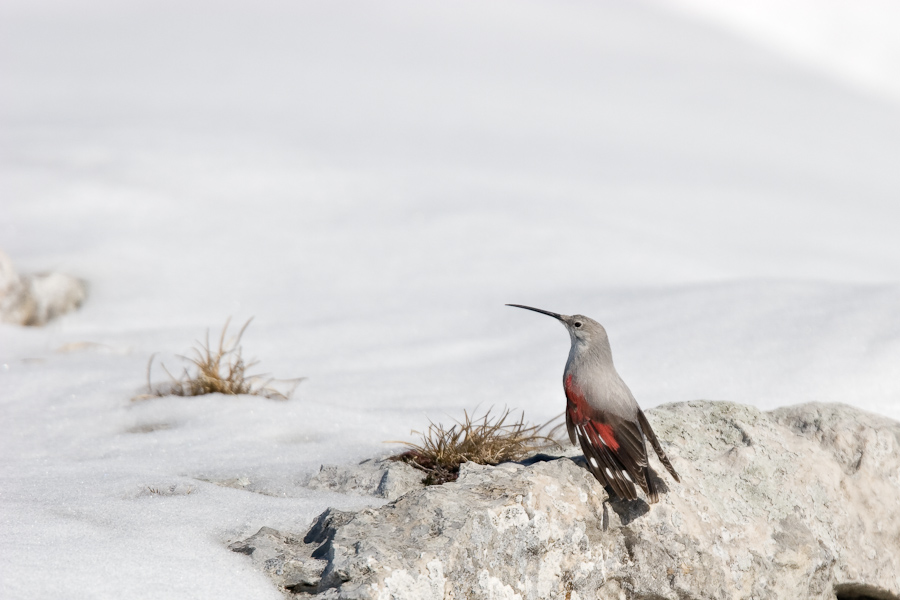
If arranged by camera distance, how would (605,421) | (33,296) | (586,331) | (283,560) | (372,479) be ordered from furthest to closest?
1. (33,296)
2. (372,479)
3. (586,331)
4. (605,421)
5. (283,560)

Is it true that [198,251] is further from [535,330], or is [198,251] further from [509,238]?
[535,330]

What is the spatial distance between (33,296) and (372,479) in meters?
5.25

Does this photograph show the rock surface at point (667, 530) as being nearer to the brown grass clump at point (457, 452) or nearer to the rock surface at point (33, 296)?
the brown grass clump at point (457, 452)

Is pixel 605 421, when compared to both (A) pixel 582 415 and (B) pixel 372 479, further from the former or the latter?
(B) pixel 372 479

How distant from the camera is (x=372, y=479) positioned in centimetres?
395

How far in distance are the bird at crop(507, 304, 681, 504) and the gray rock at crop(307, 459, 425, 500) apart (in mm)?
904

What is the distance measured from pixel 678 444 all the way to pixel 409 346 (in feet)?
12.3

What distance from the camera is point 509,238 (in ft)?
31.9

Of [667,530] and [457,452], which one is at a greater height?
[457,452]

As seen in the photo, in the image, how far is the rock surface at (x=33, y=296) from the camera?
7652mm

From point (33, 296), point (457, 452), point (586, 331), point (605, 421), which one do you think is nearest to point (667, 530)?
point (605, 421)

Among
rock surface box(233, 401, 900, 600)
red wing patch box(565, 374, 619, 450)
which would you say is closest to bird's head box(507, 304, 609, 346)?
red wing patch box(565, 374, 619, 450)

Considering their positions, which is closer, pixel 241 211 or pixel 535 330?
pixel 535 330

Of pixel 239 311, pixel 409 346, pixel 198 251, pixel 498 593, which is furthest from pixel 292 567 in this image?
pixel 198 251
